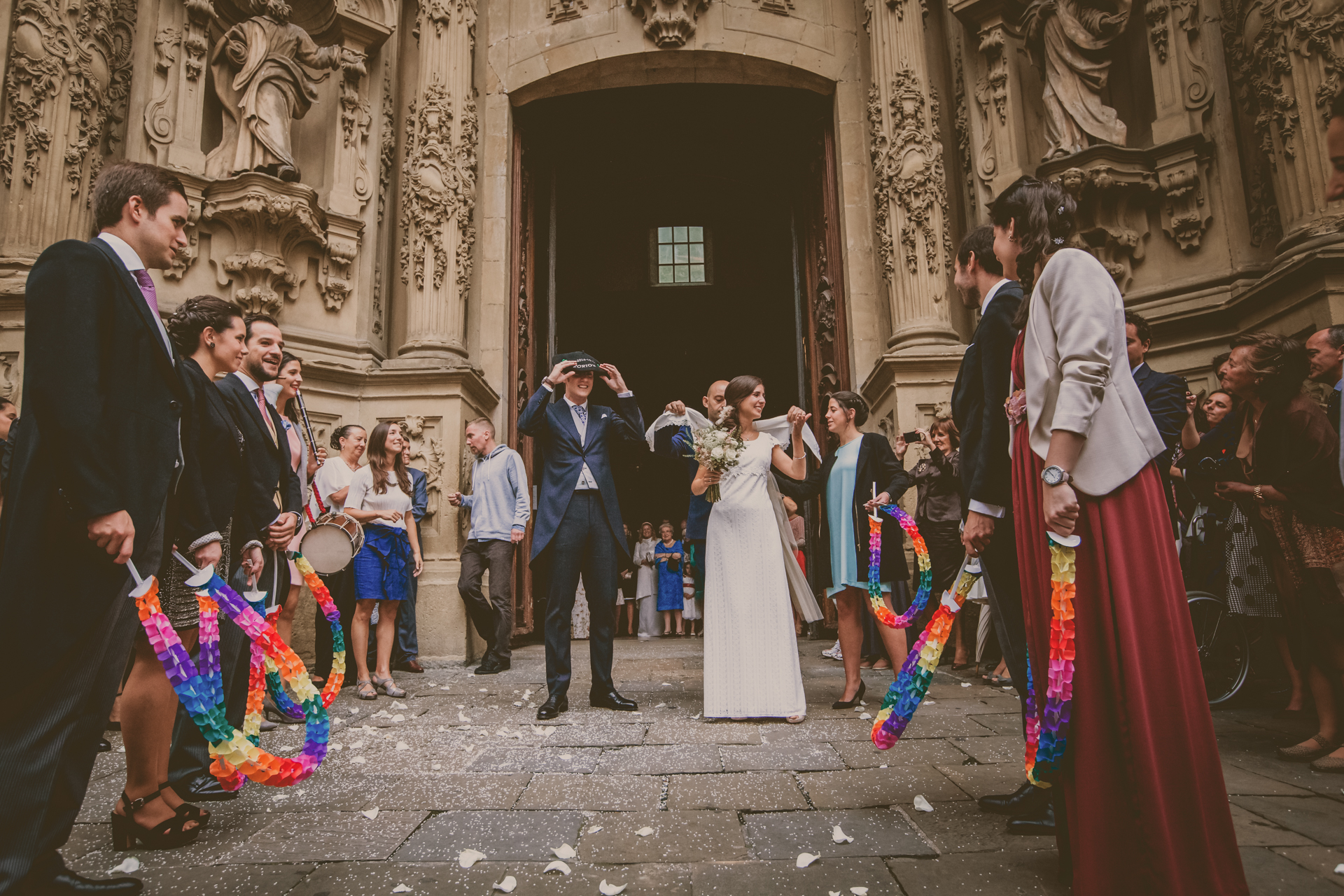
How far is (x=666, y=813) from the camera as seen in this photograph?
2.64 m

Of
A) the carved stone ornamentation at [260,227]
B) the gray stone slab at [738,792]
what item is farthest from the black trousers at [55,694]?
the carved stone ornamentation at [260,227]

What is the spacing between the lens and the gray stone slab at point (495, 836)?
7.47 feet

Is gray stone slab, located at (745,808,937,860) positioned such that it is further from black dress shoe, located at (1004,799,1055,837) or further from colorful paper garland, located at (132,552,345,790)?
colorful paper garland, located at (132,552,345,790)

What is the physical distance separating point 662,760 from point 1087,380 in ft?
A: 7.82

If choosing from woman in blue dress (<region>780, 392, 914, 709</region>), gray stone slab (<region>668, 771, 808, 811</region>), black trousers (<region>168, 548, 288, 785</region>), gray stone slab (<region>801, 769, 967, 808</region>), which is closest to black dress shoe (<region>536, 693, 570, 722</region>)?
gray stone slab (<region>668, 771, 808, 811</region>)

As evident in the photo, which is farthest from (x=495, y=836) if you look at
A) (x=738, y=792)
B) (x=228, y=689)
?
(x=228, y=689)

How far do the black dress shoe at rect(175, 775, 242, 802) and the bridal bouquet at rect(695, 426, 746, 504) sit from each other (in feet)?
9.44

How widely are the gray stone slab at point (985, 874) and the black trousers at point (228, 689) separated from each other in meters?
2.33

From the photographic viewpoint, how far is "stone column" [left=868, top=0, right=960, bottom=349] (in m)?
7.87

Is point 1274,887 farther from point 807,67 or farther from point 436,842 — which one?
point 807,67

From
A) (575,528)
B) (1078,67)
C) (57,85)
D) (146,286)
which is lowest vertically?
(575,528)

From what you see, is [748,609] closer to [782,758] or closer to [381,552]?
[782,758]

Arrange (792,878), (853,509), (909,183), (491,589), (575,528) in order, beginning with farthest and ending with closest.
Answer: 1. (909,183)
2. (491,589)
3. (853,509)
4. (575,528)
5. (792,878)

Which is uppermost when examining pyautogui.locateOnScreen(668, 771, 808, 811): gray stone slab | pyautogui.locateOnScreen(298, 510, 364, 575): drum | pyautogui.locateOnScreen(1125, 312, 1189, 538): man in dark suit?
pyautogui.locateOnScreen(1125, 312, 1189, 538): man in dark suit
